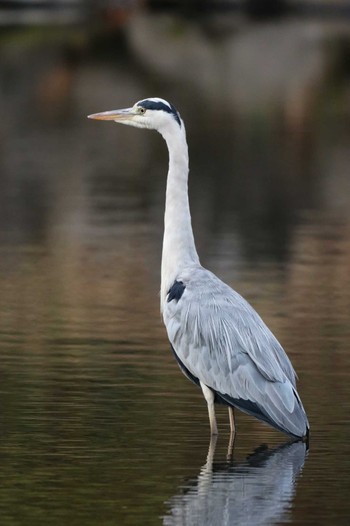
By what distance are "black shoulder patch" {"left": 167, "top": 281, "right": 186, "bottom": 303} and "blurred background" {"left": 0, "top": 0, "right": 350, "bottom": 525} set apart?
0.62 m

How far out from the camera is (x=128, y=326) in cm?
1211

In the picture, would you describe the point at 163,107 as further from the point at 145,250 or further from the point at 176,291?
the point at 145,250

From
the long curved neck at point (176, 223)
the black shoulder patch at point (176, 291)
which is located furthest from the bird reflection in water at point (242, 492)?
the long curved neck at point (176, 223)

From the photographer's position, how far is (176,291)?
931 cm

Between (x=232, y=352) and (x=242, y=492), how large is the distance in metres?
1.40

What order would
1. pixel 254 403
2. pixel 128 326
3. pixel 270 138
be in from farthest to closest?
pixel 270 138 < pixel 128 326 < pixel 254 403

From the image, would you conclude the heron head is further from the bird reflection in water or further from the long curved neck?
the bird reflection in water

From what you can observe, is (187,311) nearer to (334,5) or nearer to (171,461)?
(171,461)

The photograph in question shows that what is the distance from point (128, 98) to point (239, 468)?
25952mm

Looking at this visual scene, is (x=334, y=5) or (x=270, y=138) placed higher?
(x=334, y=5)

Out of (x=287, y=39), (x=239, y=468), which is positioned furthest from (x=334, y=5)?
(x=239, y=468)

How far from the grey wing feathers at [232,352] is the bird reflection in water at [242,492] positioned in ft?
0.83

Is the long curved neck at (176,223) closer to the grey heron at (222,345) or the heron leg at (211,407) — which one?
the grey heron at (222,345)

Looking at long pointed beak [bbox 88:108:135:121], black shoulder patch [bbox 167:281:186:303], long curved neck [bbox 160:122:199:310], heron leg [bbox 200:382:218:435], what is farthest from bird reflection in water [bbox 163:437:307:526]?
long pointed beak [bbox 88:108:135:121]
